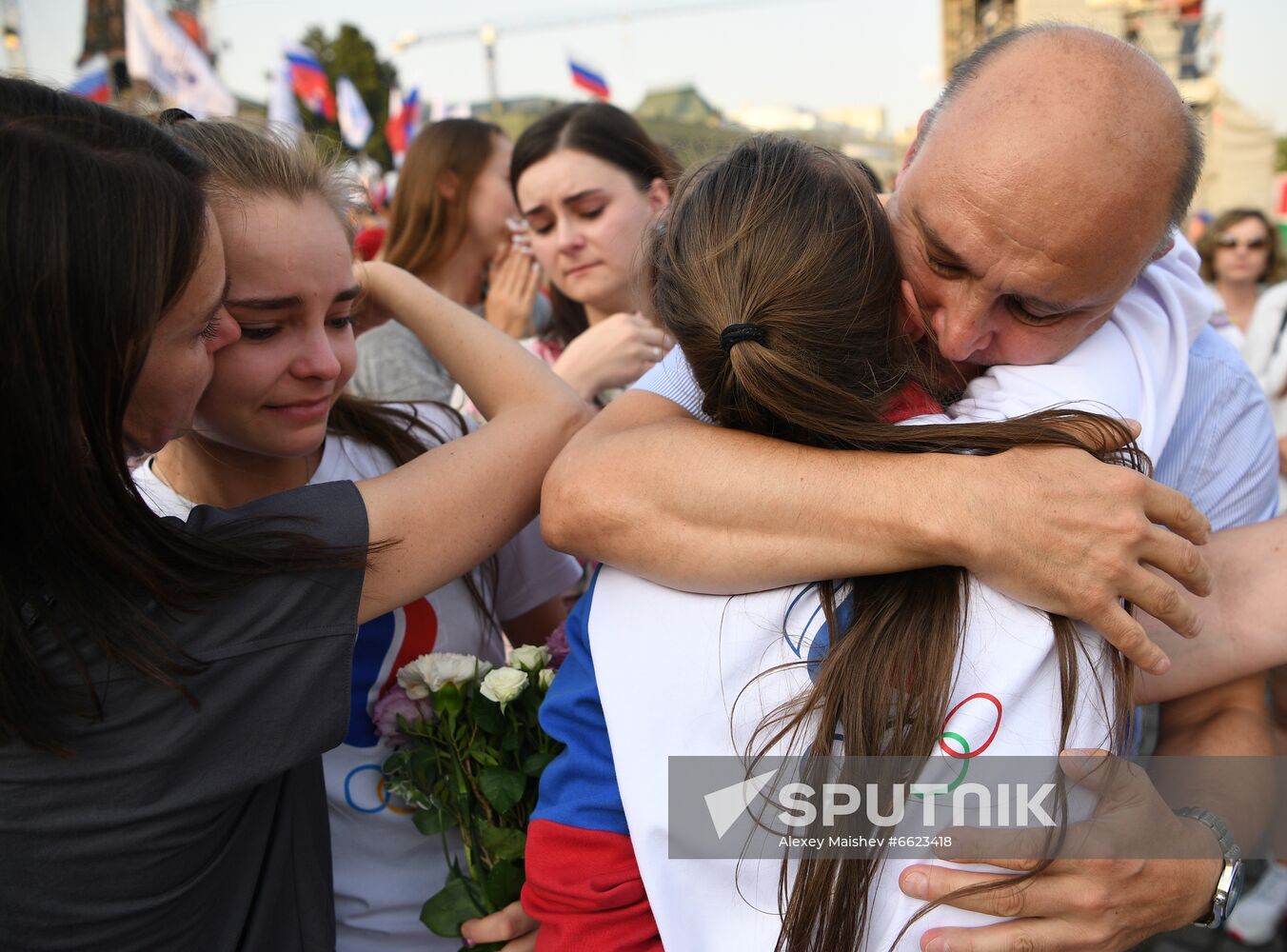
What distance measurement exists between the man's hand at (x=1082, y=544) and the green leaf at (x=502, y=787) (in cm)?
79

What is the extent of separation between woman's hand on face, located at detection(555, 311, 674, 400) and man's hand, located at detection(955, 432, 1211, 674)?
5.69ft

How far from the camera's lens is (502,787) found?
156cm

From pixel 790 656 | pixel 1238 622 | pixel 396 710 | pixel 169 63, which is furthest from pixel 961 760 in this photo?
pixel 169 63

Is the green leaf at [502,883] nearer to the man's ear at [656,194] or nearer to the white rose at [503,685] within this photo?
the white rose at [503,685]

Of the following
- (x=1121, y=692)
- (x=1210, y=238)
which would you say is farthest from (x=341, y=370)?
(x=1210, y=238)

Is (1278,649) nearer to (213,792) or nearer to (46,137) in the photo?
(213,792)

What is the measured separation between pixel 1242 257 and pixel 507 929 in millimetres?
6932

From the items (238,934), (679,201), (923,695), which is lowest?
(238,934)

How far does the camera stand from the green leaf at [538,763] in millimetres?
1569

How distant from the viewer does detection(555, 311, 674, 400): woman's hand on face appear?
2.86 meters

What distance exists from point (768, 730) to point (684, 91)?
1317 cm

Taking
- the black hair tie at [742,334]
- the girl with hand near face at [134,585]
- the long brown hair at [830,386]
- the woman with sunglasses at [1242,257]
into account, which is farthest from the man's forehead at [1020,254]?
the woman with sunglasses at [1242,257]

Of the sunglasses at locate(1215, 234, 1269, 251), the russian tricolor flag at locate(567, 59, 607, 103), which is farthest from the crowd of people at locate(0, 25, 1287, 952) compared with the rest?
the russian tricolor flag at locate(567, 59, 607, 103)

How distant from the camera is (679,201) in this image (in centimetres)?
141
